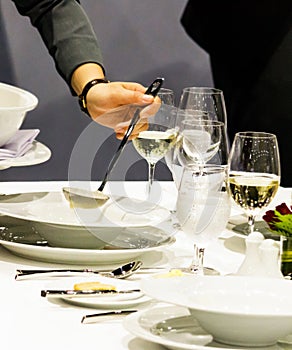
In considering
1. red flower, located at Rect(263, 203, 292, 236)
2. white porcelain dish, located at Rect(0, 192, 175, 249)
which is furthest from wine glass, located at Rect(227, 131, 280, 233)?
white porcelain dish, located at Rect(0, 192, 175, 249)

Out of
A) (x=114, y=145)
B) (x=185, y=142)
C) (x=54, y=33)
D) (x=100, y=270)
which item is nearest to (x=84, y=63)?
(x=54, y=33)

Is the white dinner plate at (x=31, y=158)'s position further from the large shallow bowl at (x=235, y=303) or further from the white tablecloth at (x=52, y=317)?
the large shallow bowl at (x=235, y=303)

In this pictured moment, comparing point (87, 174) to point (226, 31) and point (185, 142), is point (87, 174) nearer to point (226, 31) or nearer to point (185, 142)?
point (185, 142)

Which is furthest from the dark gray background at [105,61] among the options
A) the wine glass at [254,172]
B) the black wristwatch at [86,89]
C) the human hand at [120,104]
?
the wine glass at [254,172]

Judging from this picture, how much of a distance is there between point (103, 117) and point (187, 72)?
70.2 inches

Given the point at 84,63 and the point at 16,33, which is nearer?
the point at 84,63

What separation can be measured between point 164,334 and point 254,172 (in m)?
0.49

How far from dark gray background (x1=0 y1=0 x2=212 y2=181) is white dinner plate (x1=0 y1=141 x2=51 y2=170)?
1694mm

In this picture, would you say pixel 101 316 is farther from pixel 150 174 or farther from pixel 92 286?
pixel 150 174

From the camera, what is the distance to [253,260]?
1.11 m

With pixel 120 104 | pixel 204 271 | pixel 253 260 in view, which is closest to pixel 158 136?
pixel 120 104

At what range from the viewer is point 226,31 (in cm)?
349

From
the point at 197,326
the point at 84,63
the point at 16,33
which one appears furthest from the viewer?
the point at 16,33

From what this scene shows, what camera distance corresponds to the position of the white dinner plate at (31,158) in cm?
138
